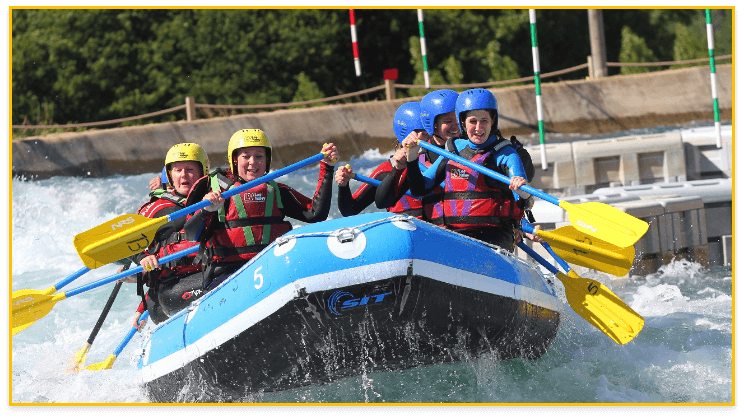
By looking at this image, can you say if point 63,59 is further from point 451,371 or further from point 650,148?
point 451,371

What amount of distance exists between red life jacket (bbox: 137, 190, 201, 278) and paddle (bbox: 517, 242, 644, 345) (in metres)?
2.08

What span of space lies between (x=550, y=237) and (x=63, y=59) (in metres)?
10.9

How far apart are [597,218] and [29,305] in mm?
3160

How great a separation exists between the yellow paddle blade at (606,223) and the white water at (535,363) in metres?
0.77

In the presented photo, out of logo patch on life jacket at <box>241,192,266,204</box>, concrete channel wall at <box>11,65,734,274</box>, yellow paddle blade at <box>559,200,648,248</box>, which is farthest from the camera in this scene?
concrete channel wall at <box>11,65,734,274</box>

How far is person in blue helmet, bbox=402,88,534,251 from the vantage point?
4.62 m

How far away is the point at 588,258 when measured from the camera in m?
5.07

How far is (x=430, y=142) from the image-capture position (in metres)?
5.16

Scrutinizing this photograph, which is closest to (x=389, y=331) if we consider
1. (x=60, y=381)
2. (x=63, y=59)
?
(x=60, y=381)

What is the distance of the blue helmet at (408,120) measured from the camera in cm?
535

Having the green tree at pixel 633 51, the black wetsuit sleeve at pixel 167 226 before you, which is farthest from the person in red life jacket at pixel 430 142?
the green tree at pixel 633 51

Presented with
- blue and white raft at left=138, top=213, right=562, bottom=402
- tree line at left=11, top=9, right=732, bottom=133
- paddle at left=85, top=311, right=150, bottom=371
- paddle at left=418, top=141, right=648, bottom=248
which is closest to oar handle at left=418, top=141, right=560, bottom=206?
paddle at left=418, top=141, right=648, bottom=248

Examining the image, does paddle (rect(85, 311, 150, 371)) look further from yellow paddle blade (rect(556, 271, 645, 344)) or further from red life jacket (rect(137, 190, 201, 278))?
yellow paddle blade (rect(556, 271, 645, 344))

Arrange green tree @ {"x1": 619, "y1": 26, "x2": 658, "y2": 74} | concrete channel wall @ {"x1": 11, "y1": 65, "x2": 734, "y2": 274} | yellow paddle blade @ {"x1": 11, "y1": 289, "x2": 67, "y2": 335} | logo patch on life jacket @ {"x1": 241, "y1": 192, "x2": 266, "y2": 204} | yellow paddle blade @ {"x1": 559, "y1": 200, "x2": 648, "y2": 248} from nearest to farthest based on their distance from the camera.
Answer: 1. yellow paddle blade @ {"x1": 559, "y1": 200, "x2": 648, "y2": 248}
2. logo patch on life jacket @ {"x1": 241, "y1": 192, "x2": 266, "y2": 204}
3. yellow paddle blade @ {"x1": 11, "y1": 289, "x2": 67, "y2": 335}
4. concrete channel wall @ {"x1": 11, "y1": 65, "x2": 734, "y2": 274}
5. green tree @ {"x1": 619, "y1": 26, "x2": 658, "y2": 74}
